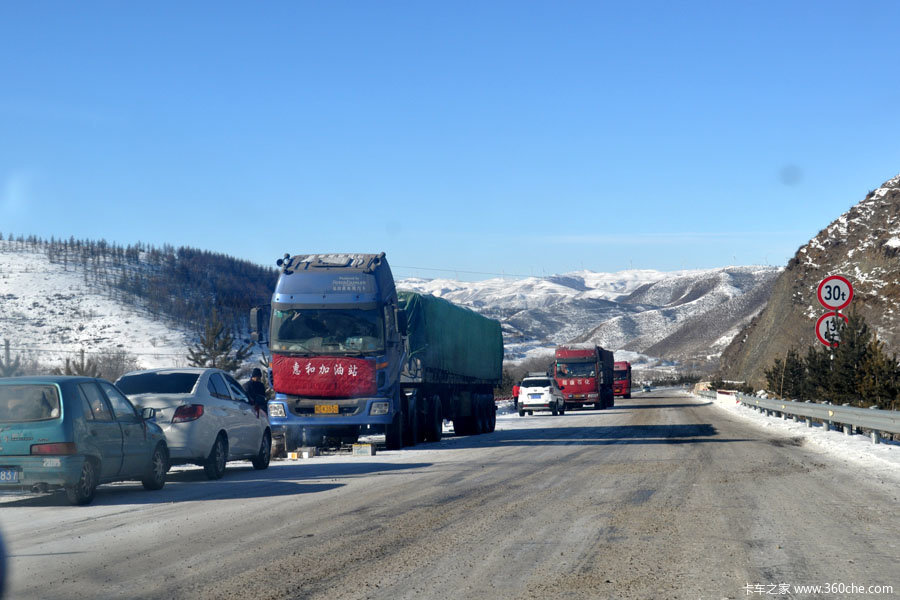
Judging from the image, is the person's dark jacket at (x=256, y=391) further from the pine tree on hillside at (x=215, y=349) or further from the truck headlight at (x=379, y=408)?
the pine tree on hillside at (x=215, y=349)

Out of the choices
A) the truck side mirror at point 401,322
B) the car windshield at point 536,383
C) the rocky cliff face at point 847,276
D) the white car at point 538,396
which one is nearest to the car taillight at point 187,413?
the truck side mirror at point 401,322

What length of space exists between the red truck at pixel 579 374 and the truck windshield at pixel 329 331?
3599cm

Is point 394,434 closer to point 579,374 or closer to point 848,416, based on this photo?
point 848,416

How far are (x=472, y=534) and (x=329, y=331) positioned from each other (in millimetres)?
12593

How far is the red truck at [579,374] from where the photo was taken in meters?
56.3

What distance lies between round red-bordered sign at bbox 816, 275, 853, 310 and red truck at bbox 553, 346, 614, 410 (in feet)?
111

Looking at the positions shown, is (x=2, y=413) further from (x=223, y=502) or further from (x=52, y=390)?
(x=223, y=502)

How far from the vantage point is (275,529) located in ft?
31.1

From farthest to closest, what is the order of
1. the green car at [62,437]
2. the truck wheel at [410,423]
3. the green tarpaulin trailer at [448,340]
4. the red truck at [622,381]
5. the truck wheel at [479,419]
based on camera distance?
the red truck at [622,381] < the truck wheel at [479,419] < the green tarpaulin trailer at [448,340] < the truck wheel at [410,423] < the green car at [62,437]

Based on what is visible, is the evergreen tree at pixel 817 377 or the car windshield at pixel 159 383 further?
the evergreen tree at pixel 817 377

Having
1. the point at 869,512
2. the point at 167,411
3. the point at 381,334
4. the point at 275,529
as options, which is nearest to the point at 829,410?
the point at 381,334

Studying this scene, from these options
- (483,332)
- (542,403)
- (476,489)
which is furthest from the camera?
(542,403)

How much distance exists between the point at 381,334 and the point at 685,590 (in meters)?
15.0

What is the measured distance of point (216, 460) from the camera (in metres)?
15.2
